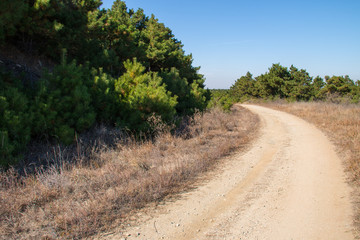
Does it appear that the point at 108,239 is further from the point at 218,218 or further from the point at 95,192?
the point at 218,218

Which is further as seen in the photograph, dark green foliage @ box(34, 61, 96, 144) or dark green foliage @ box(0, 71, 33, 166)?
dark green foliage @ box(34, 61, 96, 144)

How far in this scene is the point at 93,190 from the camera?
3.92 meters

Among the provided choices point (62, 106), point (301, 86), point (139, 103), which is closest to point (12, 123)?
point (62, 106)

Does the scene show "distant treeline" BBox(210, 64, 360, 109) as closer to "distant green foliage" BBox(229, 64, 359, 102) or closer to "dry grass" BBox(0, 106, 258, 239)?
"distant green foliage" BBox(229, 64, 359, 102)

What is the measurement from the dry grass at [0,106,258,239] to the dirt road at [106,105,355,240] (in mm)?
377

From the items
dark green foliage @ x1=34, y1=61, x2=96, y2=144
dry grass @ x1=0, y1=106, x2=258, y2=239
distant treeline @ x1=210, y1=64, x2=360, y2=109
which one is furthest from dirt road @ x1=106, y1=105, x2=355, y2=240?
distant treeline @ x1=210, y1=64, x2=360, y2=109

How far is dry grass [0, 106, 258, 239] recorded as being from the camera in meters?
2.96

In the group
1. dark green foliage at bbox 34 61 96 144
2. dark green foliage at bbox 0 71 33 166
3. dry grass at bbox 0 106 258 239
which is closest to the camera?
dry grass at bbox 0 106 258 239

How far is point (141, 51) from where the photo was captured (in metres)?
12.6

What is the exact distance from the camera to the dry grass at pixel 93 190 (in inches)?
116

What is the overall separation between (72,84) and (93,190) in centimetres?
320

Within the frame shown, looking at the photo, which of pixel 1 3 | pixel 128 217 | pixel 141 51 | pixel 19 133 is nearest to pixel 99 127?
pixel 19 133

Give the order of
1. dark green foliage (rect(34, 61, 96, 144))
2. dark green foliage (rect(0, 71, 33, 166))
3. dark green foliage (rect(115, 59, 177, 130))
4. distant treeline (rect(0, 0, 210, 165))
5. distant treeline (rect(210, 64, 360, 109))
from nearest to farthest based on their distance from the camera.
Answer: dark green foliage (rect(0, 71, 33, 166))
distant treeline (rect(0, 0, 210, 165))
dark green foliage (rect(34, 61, 96, 144))
dark green foliage (rect(115, 59, 177, 130))
distant treeline (rect(210, 64, 360, 109))

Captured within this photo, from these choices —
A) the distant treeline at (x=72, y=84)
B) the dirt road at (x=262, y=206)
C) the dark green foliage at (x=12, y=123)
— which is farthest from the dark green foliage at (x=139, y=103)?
the dirt road at (x=262, y=206)
